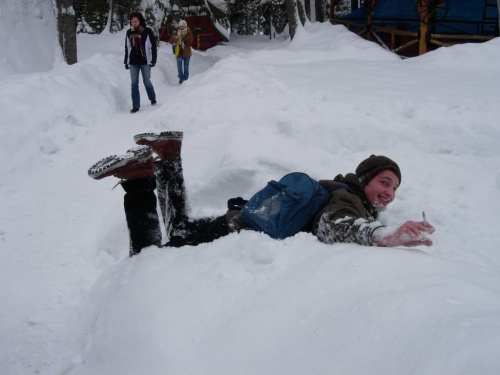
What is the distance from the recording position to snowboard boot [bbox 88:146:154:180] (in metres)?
2.43

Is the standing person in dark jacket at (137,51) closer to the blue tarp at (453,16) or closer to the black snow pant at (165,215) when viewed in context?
the black snow pant at (165,215)

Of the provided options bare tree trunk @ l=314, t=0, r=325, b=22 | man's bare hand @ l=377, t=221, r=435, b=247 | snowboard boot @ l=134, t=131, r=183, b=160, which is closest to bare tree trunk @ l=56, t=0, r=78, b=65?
snowboard boot @ l=134, t=131, r=183, b=160

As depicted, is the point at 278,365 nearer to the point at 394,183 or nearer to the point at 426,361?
the point at 426,361

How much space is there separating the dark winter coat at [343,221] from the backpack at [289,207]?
0.06 m

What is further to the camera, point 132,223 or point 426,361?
point 132,223

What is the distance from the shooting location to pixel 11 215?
4152 mm

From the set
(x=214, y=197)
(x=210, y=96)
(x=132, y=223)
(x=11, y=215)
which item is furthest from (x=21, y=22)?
(x=132, y=223)

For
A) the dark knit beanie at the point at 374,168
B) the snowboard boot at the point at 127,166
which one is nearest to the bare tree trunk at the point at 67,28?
the snowboard boot at the point at 127,166

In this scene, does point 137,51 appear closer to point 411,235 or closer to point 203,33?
point 411,235

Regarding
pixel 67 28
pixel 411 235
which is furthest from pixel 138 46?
pixel 411 235

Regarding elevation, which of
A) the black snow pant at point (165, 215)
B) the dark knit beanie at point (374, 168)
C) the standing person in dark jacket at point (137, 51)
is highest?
the standing person in dark jacket at point (137, 51)

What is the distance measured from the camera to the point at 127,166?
2529 mm

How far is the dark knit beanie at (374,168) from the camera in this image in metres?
2.62

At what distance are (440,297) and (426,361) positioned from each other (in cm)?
35
